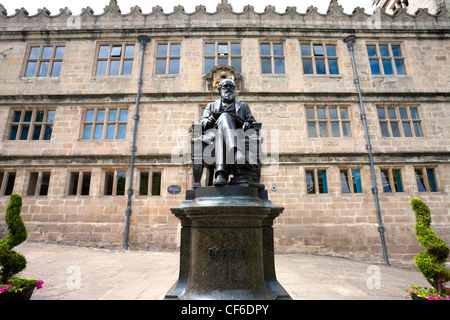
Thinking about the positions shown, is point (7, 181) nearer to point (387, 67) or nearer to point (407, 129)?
point (407, 129)

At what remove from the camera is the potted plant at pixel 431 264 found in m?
3.11

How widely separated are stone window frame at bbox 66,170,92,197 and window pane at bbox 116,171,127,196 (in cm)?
105

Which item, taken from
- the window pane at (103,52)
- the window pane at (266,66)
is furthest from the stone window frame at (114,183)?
the window pane at (266,66)

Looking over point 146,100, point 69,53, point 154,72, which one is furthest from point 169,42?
point 69,53

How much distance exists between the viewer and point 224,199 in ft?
8.79

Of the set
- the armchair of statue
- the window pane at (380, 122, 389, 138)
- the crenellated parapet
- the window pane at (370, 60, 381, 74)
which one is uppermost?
the crenellated parapet

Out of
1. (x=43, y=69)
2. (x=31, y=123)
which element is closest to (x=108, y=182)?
(x=31, y=123)

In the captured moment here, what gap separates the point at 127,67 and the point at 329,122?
943 centimetres

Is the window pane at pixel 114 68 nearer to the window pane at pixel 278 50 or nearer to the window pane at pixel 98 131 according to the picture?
the window pane at pixel 98 131

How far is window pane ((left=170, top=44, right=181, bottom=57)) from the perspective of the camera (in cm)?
1027

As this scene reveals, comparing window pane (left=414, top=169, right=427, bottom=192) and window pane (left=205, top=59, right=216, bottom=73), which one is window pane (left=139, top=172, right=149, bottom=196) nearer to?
window pane (left=205, top=59, right=216, bottom=73)

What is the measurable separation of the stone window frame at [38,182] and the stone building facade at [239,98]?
0.16ft

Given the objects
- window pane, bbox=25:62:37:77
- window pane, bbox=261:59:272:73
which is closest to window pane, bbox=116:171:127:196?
window pane, bbox=25:62:37:77

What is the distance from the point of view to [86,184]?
28.8ft
